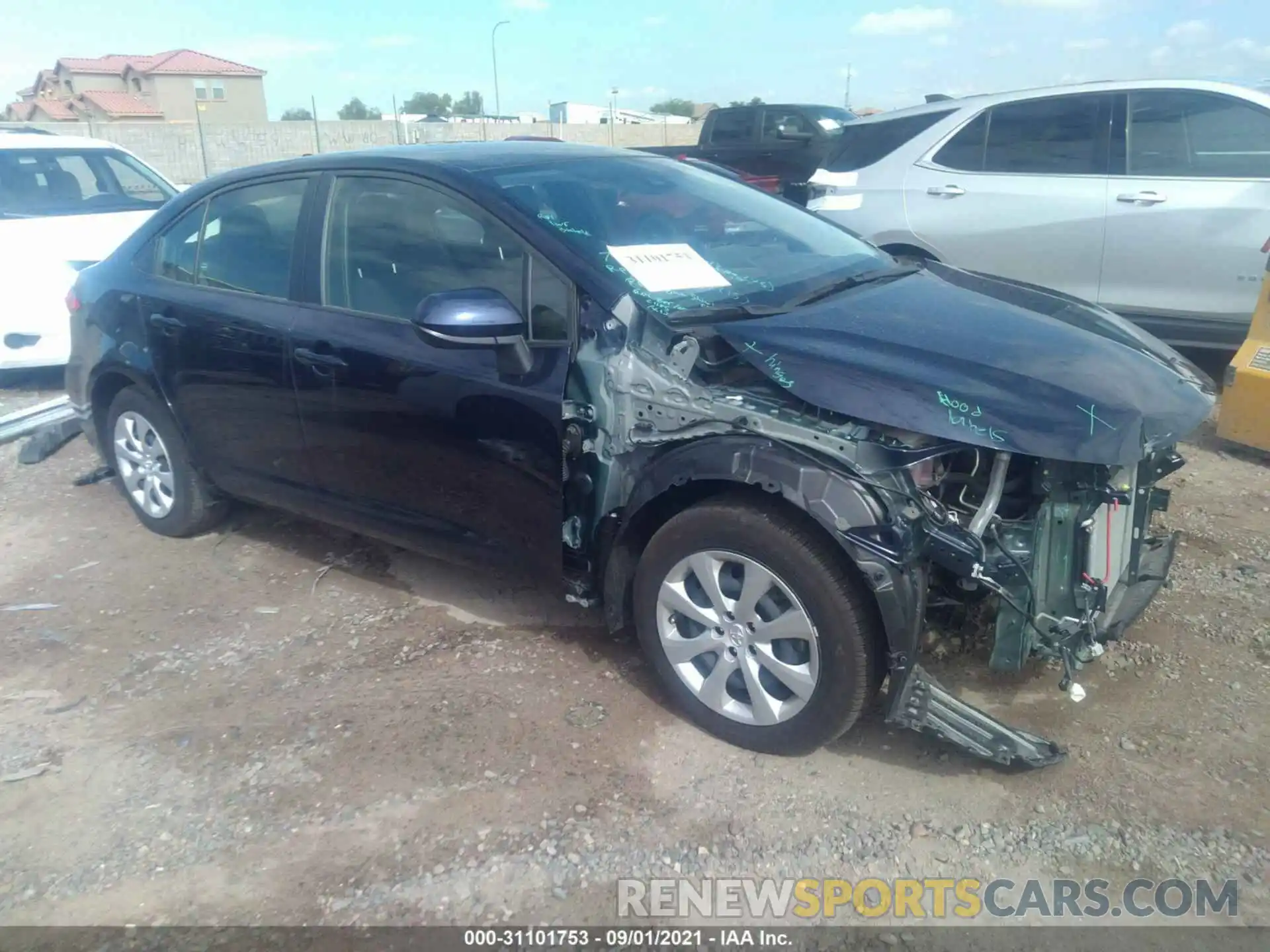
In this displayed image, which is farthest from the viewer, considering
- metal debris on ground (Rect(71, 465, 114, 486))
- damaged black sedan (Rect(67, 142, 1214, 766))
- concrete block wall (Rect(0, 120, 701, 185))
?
concrete block wall (Rect(0, 120, 701, 185))

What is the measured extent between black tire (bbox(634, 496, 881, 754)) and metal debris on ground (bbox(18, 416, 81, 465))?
4633 millimetres

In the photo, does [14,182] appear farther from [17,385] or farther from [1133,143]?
[1133,143]

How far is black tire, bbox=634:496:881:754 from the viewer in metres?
2.73

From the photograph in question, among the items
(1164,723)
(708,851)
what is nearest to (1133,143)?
(1164,723)

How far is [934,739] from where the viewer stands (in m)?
3.10

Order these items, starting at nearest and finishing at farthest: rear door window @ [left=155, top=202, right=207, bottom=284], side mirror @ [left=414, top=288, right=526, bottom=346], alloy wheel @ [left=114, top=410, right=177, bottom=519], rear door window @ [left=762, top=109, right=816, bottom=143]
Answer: side mirror @ [left=414, top=288, right=526, bottom=346]
rear door window @ [left=155, top=202, right=207, bottom=284]
alloy wheel @ [left=114, top=410, right=177, bottom=519]
rear door window @ [left=762, top=109, right=816, bottom=143]

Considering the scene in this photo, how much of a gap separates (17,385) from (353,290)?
5351 mm

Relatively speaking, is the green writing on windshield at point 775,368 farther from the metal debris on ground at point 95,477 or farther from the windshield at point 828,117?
the windshield at point 828,117

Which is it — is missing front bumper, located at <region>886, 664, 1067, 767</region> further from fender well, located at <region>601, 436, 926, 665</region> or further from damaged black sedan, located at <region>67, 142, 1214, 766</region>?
fender well, located at <region>601, 436, 926, 665</region>

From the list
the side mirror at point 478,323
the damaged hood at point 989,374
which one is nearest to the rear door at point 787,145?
the damaged hood at point 989,374

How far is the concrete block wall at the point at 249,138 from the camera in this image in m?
27.1

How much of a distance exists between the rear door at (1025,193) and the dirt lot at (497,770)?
2.66 metres

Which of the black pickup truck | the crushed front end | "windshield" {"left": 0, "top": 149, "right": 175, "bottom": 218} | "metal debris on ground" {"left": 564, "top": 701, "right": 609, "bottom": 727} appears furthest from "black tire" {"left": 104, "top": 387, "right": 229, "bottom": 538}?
the black pickup truck

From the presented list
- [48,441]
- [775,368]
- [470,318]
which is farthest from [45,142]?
[775,368]
